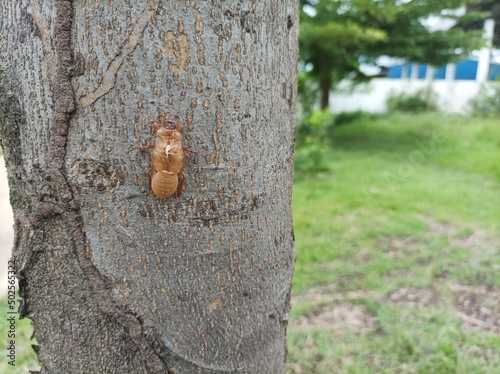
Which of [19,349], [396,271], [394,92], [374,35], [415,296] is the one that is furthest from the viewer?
[394,92]

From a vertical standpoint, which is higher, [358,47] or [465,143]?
[358,47]

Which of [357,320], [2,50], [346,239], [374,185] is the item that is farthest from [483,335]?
[374,185]

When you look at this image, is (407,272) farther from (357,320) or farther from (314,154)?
(314,154)

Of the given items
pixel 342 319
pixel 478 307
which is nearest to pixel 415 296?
pixel 478 307

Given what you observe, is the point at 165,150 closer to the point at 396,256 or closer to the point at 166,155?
the point at 166,155

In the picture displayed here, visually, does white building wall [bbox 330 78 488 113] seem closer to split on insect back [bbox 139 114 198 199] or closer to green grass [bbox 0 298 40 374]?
green grass [bbox 0 298 40 374]
